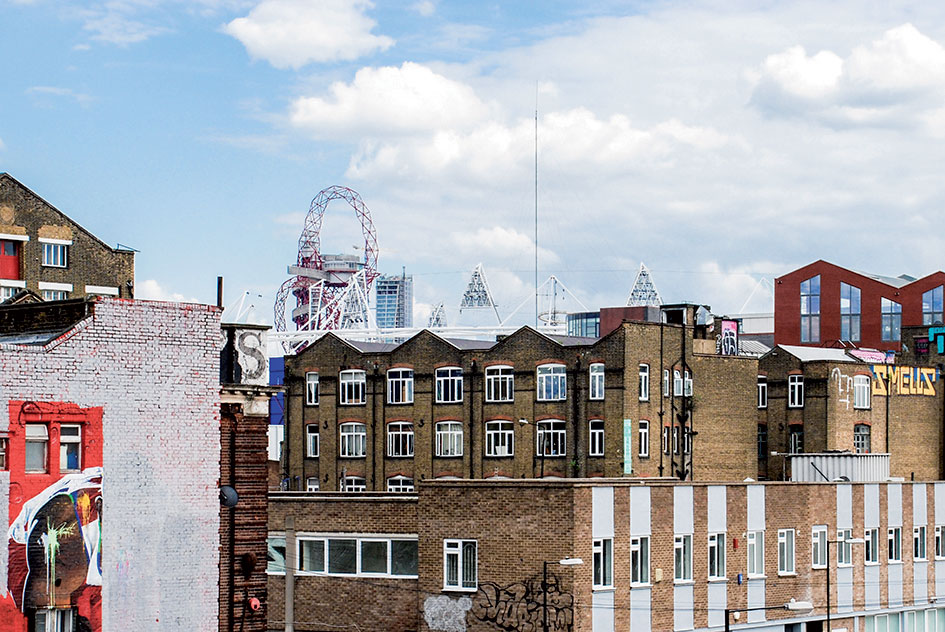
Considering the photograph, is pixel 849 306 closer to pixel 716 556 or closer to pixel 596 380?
pixel 596 380

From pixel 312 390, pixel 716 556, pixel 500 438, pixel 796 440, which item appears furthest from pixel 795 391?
pixel 716 556

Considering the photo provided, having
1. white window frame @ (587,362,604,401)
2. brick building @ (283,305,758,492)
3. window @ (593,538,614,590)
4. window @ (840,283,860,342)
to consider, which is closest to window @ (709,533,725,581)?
window @ (593,538,614,590)

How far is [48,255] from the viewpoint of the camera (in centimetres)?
7438

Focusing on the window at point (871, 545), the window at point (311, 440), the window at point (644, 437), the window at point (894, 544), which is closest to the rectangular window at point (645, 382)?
the window at point (644, 437)

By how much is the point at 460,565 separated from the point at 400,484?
34.2 m

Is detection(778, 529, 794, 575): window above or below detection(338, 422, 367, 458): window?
below

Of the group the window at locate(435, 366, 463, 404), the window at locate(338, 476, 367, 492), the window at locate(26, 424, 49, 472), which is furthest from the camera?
the window at locate(338, 476, 367, 492)

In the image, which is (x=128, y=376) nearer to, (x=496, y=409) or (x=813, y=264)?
(x=496, y=409)

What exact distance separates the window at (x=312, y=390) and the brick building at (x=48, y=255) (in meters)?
11.9

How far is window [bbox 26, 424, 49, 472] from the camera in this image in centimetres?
3033

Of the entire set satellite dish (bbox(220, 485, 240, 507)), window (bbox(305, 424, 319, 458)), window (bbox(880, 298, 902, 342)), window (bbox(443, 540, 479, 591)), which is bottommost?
window (bbox(443, 540, 479, 591))

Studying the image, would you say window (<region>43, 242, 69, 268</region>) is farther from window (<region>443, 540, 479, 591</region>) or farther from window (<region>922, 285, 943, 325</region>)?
window (<region>922, 285, 943, 325</region>)

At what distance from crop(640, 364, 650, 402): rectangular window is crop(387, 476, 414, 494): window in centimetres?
1378

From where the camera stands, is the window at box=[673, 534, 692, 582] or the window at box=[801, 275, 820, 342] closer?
the window at box=[673, 534, 692, 582]
